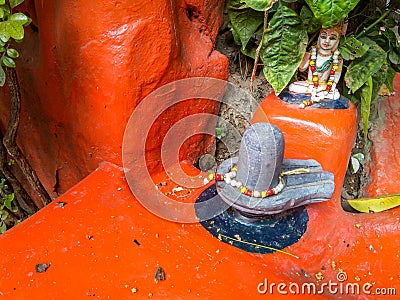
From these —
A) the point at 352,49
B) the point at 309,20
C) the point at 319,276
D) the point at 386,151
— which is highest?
the point at 309,20

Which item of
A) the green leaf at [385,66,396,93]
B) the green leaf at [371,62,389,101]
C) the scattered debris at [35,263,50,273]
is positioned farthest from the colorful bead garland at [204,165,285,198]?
the green leaf at [385,66,396,93]

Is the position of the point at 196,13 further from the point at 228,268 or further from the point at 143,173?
the point at 228,268

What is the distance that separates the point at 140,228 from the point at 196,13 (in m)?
0.87

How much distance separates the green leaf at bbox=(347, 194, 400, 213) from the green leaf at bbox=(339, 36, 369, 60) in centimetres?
58

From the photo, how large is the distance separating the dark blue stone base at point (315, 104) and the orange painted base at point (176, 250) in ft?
0.14

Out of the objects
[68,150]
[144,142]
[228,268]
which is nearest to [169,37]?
[144,142]

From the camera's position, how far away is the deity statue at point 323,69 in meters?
1.68

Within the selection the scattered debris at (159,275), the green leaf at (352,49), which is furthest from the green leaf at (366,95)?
the scattered debris at (159,275)

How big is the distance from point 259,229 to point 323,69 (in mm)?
739

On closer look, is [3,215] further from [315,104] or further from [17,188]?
[315,104]

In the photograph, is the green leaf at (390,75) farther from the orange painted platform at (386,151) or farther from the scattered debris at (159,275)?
the scattered debris at (159,275)

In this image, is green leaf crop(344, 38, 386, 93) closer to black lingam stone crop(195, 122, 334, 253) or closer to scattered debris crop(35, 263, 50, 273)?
black lingam stone crop(195, 122, 334, 253)

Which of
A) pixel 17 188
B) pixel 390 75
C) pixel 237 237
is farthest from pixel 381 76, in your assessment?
pixel 17 188

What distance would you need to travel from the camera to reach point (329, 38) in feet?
5.47
